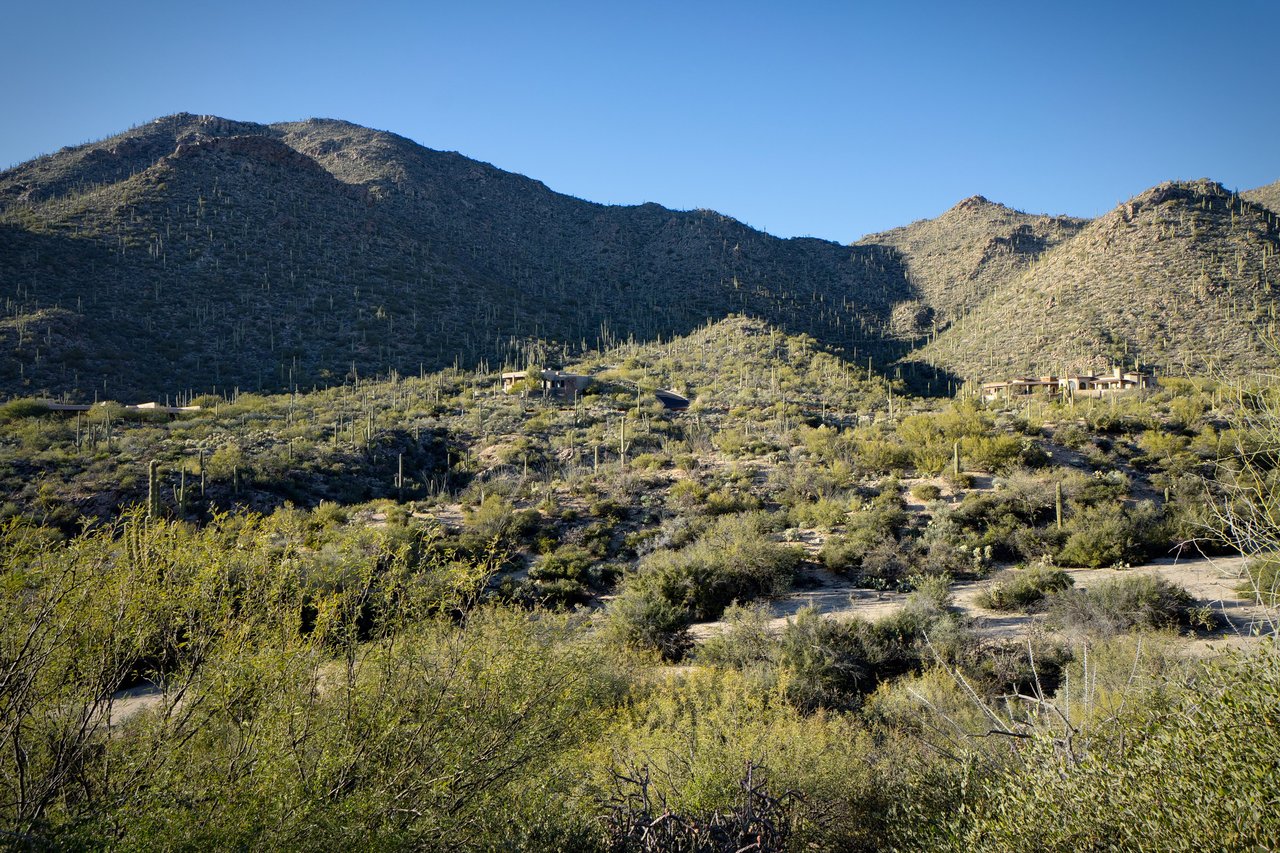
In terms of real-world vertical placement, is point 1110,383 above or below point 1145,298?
below

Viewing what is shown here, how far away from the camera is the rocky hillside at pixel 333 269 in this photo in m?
39.0

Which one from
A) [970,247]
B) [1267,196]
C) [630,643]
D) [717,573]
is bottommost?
[630,643]

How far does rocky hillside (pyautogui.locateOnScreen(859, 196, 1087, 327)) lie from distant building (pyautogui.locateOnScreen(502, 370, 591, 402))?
98.1 feet

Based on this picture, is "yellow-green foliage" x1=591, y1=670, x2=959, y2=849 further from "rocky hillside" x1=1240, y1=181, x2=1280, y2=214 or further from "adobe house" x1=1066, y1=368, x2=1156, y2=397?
"rocky hillside" x1=1240, y1=181, x2=1280, y2=214

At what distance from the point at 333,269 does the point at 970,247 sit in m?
52.4

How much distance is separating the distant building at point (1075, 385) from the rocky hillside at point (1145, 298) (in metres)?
2.94

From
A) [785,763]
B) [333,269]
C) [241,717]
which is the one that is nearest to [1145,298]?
[785,763]

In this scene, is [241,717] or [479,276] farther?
[479,276]

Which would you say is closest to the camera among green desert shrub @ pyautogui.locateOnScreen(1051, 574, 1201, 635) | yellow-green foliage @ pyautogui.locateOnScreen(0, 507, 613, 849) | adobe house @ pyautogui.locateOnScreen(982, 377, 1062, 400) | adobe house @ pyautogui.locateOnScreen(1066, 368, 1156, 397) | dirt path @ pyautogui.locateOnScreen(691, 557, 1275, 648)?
yellow-green foliage @ pyautogui.locateOnScreen(0, 507, 613, 849)

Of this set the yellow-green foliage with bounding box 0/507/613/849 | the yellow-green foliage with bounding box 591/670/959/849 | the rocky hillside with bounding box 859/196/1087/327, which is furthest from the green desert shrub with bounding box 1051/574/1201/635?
the rocky hillside with bounding box 859/196/1087/327

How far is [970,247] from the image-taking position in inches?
2441

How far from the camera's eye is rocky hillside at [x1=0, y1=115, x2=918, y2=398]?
39031mm

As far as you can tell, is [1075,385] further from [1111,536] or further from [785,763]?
[785,763]

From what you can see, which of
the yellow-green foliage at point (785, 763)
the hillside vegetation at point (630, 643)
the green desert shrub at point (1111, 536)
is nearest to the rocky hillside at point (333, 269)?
the hillside vegetation at point (630, 643)
